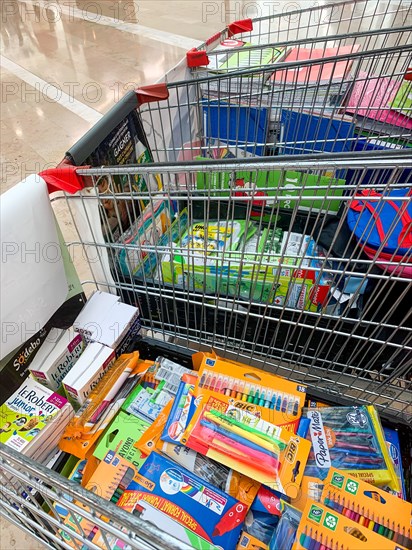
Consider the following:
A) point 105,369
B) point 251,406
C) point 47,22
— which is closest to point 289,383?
point 251,406

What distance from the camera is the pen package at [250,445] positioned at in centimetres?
94

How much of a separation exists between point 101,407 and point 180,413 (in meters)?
0.26

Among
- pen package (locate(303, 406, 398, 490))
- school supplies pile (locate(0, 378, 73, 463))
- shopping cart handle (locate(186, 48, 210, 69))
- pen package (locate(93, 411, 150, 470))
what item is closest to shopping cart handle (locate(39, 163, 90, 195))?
school supplies pile (locate(0, 378, 73, 463))

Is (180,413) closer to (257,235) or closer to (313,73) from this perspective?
(257,235)

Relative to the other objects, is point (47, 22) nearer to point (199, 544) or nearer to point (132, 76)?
point (132, 76)

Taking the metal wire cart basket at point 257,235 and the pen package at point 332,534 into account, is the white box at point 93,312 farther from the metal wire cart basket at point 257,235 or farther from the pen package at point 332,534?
the pen package at point 332,534

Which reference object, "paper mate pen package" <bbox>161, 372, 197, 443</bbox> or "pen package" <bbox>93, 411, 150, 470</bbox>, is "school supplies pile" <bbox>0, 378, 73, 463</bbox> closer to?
"pen package" <bbox>93, 411, 150, 470</bbox>

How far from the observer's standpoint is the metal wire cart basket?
0.95 meters

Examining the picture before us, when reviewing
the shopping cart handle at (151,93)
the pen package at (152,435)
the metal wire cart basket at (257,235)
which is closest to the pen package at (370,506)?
the metal wire cart basket at (257,235)

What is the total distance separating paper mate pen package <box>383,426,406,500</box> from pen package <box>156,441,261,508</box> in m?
0.38

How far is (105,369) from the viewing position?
1219 mm

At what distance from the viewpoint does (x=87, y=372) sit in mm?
1156

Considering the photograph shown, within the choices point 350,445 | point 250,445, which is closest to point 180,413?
point 250,445

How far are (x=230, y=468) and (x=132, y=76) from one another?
3665 millimetres
